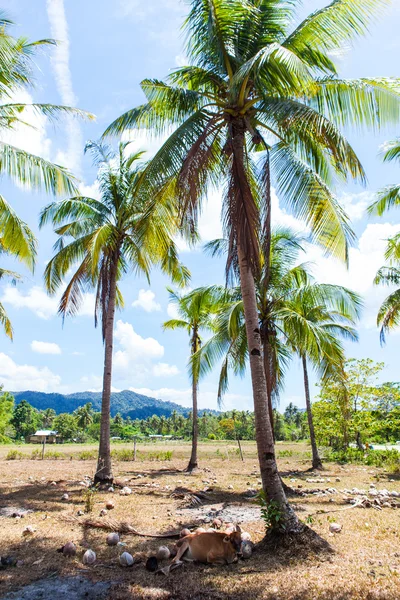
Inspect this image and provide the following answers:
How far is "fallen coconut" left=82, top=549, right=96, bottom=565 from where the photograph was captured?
4.77m

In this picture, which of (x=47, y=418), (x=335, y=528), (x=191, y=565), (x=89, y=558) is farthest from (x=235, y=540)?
(x=47, y=418)

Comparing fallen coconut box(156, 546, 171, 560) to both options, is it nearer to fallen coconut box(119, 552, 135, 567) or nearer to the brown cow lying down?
the brown cow lying down

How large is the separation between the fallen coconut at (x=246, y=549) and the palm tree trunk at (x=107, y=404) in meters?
6.46

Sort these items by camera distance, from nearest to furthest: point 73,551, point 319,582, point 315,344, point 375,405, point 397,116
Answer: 1. point 319,582
2. point 73,551
3. point 397,116
4. point 315,344
5. point 375,405

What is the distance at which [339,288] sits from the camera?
12477 millimetres

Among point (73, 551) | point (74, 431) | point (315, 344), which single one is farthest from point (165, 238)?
point (74, 431)

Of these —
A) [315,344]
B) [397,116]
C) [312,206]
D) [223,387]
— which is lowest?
[223,387]

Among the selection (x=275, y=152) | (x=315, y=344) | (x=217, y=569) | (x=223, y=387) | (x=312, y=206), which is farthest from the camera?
(x=223, y=387)

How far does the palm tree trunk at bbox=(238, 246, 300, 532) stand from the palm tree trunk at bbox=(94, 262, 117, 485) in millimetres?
6062

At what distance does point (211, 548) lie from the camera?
4828 mm

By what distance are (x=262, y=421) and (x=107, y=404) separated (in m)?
6.67

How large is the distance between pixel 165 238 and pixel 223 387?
213 inches

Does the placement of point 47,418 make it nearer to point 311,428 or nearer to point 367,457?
point 367,457

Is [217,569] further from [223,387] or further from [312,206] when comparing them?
[223,387]
